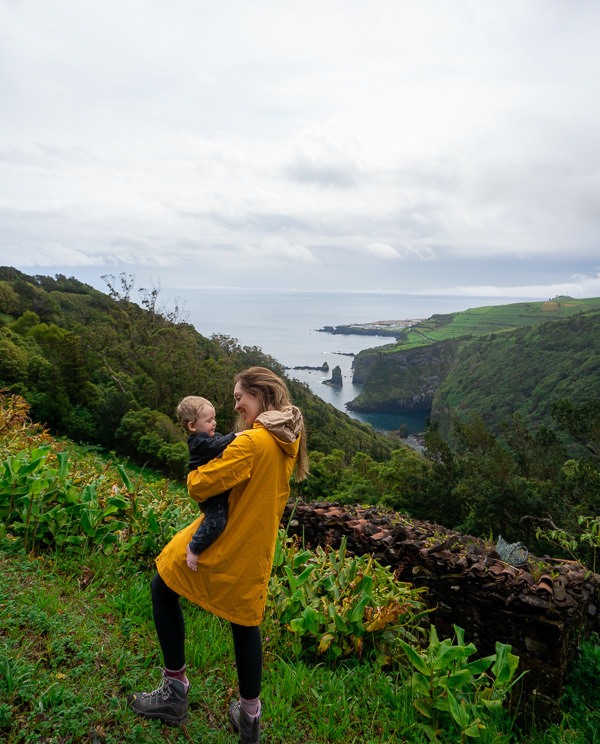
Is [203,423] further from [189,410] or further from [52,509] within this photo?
[52,509]

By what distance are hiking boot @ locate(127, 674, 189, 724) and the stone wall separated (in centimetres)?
173

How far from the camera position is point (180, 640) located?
7.56 feet

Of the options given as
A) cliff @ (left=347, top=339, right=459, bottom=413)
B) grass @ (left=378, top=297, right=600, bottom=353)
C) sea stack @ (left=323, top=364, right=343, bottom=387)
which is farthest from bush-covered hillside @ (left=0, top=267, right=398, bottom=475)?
grass @ (left=378, top=297, right=600, bottom=353)

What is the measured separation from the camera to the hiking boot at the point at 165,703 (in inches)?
89.9

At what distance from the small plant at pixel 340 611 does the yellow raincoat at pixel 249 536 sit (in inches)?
42.8

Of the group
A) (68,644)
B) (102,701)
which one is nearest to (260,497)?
(102,701)

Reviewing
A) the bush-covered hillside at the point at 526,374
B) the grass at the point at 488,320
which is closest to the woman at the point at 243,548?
the bush-covered hillside at the point at 526,374

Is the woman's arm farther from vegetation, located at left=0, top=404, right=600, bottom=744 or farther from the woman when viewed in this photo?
vegetation, located at left=0, top=404, right=600, bottom=744

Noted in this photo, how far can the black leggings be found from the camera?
2.17 m

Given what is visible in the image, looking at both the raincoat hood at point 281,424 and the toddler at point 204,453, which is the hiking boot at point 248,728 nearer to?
the toddler at point 204,453

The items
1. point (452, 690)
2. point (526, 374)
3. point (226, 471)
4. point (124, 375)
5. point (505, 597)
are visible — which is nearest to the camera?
point (226, 471)

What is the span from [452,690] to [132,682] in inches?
65.1

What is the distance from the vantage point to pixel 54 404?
22.9 m

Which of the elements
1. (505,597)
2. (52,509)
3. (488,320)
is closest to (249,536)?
(52,509)
